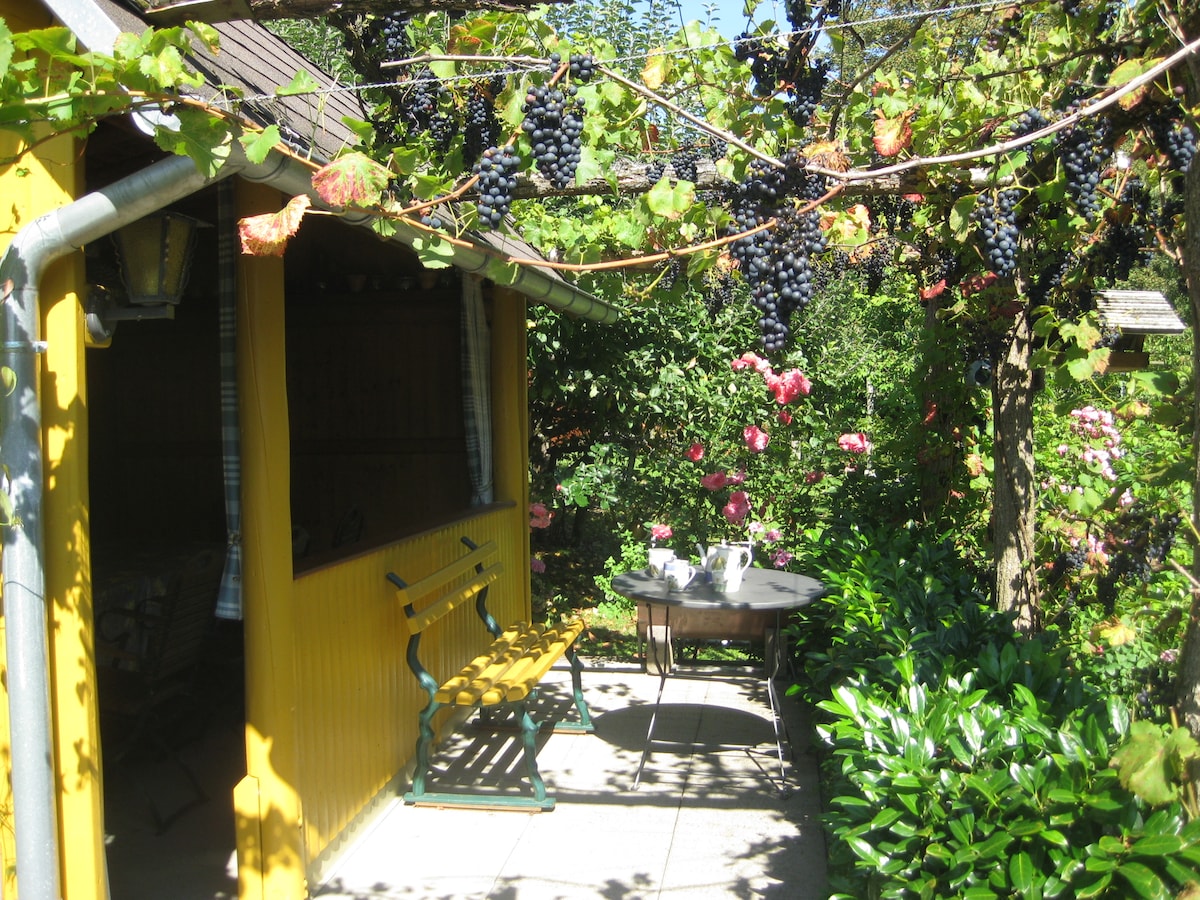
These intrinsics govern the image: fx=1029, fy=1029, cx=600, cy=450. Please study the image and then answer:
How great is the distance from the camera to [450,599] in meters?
5.04

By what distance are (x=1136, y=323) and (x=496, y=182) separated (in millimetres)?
5716

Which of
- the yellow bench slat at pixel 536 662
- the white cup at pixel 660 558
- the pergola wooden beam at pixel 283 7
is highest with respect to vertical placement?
the pergola wooden beam at pixel 283 7

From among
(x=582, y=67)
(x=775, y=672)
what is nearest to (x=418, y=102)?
(x=582, y=67)

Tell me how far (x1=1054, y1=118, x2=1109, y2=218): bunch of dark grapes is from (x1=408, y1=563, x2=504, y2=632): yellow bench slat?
307 cm

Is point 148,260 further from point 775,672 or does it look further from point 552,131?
point 775,672

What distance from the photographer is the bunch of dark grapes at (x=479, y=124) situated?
3600mm

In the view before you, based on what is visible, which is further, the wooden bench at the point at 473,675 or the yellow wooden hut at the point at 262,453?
the wooden bench at the point at 473,675

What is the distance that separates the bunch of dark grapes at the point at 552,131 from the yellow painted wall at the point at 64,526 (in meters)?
1.30

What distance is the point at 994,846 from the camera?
237 cm

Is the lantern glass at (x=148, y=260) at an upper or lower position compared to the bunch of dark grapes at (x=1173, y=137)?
lower

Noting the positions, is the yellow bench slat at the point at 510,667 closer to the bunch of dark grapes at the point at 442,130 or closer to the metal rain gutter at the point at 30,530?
the metal rain gutter at the point at 30,530

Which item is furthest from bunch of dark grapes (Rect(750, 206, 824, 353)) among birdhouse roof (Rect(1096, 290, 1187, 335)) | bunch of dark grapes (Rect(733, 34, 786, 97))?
birdhouse roof (Rect(1096, 290, 1187, 335))

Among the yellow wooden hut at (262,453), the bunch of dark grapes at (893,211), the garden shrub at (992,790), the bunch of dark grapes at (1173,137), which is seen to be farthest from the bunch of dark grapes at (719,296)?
the garden shrub at (992,790)

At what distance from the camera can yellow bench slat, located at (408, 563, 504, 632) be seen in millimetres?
4566
